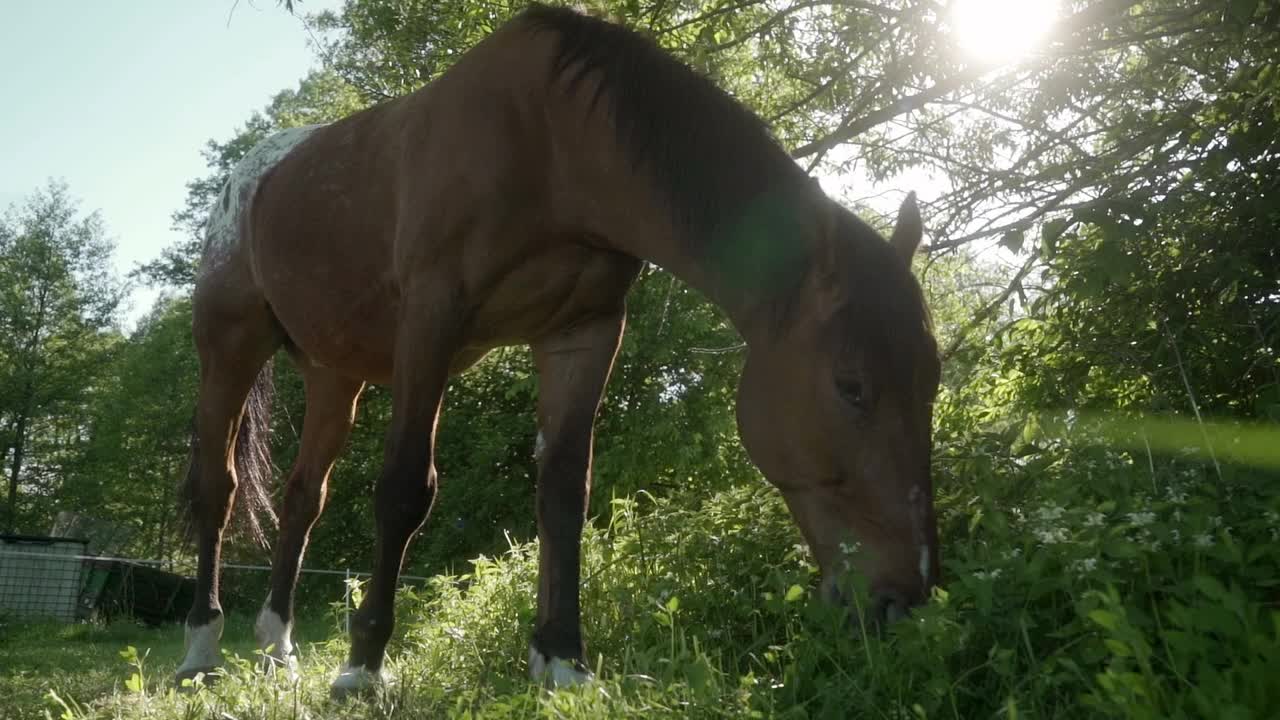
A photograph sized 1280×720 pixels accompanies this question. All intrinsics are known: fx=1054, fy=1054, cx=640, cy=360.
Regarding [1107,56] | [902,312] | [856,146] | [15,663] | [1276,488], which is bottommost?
[15,663]

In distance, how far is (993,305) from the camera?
469 cm

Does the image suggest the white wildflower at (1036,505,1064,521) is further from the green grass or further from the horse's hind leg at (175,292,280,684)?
the horse's hind leg at (175,292,280,684)

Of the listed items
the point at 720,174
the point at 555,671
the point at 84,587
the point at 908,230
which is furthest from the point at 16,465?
the point at 908,230

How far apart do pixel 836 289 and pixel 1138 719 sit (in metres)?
1.67

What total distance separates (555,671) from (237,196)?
344 centimetres

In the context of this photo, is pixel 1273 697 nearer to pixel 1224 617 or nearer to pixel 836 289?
pixel 1224 617

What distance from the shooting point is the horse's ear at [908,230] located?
3371 millimetres

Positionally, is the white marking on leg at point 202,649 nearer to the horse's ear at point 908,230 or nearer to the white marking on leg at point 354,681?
the white marking on leg at point 354,681

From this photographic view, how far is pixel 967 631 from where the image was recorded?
242 centimetres

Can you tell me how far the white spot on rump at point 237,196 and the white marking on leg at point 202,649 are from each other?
185 cm

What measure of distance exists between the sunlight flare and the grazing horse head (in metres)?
1.74

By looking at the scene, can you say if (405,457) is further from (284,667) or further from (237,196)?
(237,196)

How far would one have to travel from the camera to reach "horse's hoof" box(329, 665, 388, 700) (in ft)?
12.1

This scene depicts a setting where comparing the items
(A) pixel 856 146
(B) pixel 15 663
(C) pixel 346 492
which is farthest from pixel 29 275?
(A) pixel 856 146
